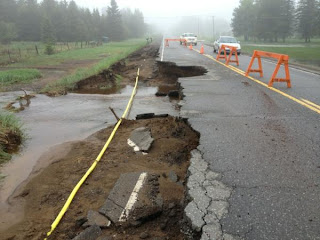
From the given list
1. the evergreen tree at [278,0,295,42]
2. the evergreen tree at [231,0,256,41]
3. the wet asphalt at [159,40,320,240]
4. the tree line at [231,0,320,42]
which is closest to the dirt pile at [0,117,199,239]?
the wet asphalt at [159,40,320,240]

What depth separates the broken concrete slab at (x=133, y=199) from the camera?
335cm

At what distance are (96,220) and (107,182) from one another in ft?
3.09

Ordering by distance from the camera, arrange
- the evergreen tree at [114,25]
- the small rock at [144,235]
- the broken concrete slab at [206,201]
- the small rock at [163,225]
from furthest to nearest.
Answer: the evergreen tree at [114,25], the small rock at [163,225], the small rock at [144,235], the broken concrete slab at [206,201]

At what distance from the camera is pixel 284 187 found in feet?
11.3

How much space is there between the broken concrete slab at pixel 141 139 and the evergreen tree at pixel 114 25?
82233 millimetres

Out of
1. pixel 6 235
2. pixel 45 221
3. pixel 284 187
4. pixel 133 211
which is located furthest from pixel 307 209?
pixel 6 235

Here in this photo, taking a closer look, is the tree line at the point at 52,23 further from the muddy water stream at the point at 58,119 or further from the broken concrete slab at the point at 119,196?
the broken concrete slab at the point at 119,196

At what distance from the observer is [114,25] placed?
84.4 metres

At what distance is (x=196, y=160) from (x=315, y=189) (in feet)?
5.11

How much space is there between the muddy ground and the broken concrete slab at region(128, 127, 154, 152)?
0.39 feet

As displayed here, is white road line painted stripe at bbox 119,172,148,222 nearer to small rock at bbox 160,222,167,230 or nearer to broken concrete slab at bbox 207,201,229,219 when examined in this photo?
small rock at bbox 160,222,167,230

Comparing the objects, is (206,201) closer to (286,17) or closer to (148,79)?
(148,79)

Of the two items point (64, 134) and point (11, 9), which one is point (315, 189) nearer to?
point (64, 134)

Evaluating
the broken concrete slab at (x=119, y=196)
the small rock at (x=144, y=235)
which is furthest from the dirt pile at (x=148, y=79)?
the small rock at (x=144, y=235)
